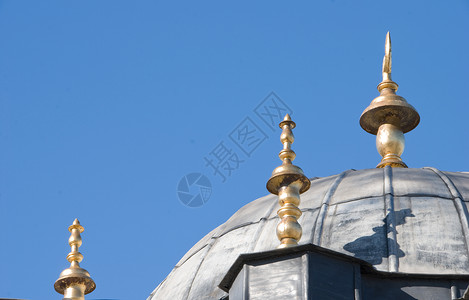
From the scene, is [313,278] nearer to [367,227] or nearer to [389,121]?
[367,227]

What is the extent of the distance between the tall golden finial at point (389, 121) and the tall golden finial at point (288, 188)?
7058 mm

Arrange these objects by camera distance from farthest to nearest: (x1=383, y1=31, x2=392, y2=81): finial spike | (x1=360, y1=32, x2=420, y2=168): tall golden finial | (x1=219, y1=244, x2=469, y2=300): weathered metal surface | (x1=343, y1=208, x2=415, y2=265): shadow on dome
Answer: (x1=383, y1=31, x2=392, y2=81): finial spike < (x1=360, y1=32, x2=420, y2=168): tall golden finial < (x1=343, y1=208, x2=415, y2=265): shadow on dome < (x1=219, y1=244, x2=469, y2=300): weathered metal surface

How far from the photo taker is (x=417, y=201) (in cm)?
3222

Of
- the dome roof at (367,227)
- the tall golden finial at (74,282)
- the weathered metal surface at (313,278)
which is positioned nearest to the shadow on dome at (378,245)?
the dome roof at (367,227)

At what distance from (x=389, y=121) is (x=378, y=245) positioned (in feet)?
24.6

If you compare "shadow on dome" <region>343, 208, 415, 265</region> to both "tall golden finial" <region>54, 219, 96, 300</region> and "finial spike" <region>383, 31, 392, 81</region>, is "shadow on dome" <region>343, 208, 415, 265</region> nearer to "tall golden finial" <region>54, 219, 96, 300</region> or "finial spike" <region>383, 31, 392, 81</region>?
"tall golden finial" <region>54, 219, 96, 300</region>

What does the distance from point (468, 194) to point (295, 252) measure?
7.06 m

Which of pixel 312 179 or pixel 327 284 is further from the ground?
pixel 312 179

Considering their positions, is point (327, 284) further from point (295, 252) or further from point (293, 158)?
point (293, 158)

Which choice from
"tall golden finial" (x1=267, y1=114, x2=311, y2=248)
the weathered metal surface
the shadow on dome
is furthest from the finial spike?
the weathered metal surface

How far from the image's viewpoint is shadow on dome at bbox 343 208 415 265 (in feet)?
98.5

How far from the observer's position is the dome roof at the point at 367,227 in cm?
3016

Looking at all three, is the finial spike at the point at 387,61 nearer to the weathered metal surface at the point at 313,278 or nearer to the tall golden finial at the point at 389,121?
the tall golden finial at the point at 389,121

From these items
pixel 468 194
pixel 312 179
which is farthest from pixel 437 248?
pixel 312 179
